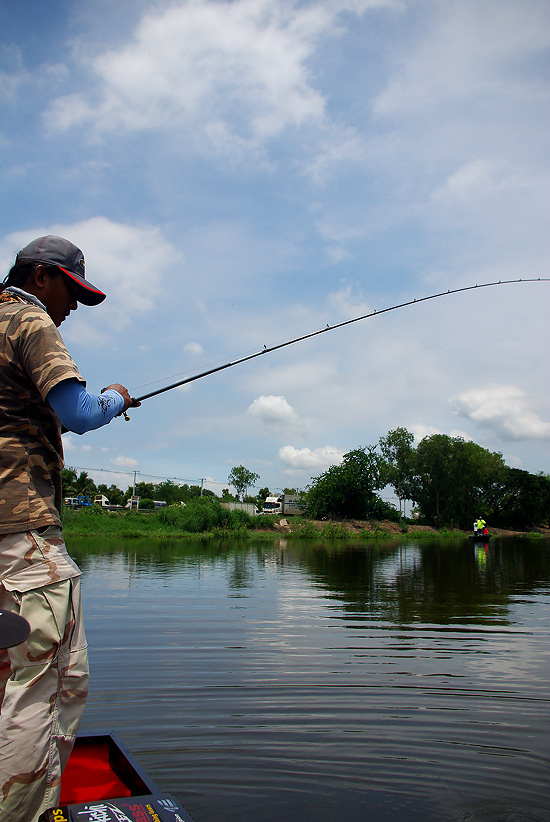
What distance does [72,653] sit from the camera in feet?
7.14

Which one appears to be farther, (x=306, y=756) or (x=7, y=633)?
(x=306, y=756)

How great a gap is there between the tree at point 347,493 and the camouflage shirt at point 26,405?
51.3 meters

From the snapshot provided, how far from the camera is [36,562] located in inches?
82.7

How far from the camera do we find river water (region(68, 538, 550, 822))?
320 cm

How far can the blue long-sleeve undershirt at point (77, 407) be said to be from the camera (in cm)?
211

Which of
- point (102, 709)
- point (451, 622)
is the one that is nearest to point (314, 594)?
point (451, 622)

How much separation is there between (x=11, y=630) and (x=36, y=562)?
0.52 m

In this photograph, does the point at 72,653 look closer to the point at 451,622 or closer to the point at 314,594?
the point at 451,622

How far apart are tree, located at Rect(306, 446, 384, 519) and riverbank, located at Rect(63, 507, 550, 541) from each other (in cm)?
224

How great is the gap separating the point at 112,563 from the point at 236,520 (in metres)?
24.0

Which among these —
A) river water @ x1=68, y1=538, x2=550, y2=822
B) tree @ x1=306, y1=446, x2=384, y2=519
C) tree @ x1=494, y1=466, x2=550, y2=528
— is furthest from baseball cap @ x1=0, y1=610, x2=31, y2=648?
tree @ x1=494, y1=466, x2=550, y2=528

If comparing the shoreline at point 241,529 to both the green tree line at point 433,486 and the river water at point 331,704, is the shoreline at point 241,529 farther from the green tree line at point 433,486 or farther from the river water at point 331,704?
the river water at point 331,704

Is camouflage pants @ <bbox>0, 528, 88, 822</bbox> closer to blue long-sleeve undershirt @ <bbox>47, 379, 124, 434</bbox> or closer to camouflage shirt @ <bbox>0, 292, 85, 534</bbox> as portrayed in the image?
camouflage shirt @ <bbox>0, 292, 85, 534</bbox>

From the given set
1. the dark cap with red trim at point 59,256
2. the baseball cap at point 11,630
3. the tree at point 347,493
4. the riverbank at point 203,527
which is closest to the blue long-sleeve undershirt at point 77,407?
the dark cap with red trim at point 59,256
